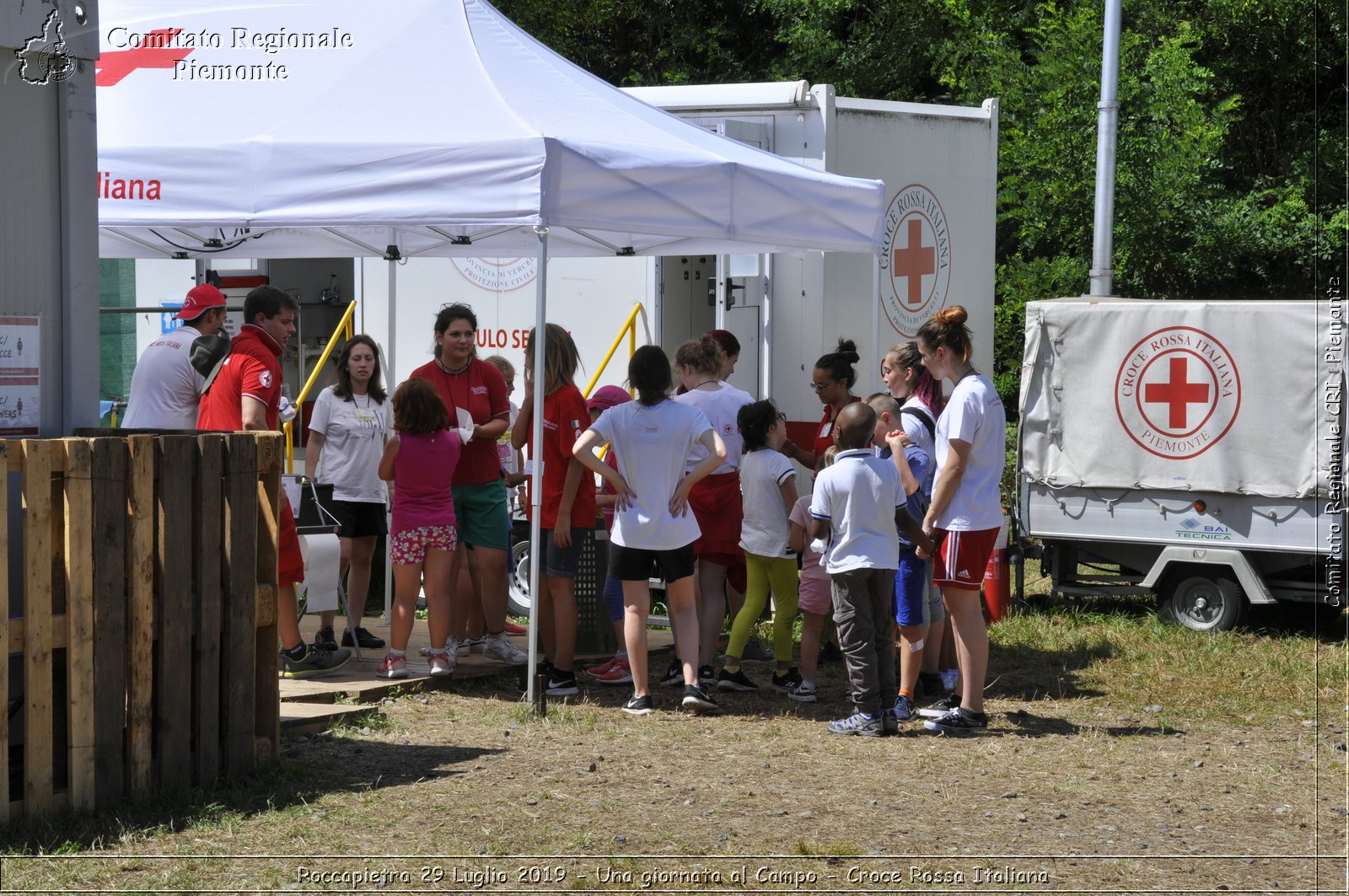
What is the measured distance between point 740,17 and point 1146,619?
14045 mm

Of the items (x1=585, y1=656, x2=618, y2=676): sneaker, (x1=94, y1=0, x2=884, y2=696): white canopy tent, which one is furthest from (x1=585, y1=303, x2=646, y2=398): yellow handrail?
(x1=585, y1=656, x2=618, y2=676): sneaker

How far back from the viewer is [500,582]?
7.73 meters

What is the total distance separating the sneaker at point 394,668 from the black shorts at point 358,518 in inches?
31.2

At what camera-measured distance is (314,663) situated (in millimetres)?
7352

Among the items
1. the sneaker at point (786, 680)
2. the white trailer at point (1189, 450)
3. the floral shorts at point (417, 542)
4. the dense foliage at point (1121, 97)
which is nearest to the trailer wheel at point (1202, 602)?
the white trailer at point (1189, 450)

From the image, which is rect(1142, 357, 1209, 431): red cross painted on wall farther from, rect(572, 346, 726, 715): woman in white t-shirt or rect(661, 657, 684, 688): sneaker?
rect(572, 346, 726, 715): woman in white t-shirt

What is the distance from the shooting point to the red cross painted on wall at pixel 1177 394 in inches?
369

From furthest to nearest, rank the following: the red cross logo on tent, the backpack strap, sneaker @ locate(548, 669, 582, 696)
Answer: the red cross logo on tent < sneaker @ locate(548, 669, 582, 696) < the backpack strap

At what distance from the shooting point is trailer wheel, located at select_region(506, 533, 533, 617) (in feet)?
32.7

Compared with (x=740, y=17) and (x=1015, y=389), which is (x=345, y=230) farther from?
(x=740, y=17)

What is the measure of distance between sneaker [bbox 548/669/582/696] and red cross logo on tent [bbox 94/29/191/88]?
152 inches

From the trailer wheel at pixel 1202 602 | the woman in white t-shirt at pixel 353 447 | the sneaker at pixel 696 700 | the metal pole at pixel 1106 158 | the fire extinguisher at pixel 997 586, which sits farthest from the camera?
the metal pole at pixel 1106 158

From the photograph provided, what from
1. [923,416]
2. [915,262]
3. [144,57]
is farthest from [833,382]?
[144,57]

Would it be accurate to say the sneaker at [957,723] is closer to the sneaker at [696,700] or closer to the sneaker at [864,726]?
the sneaker at [864,726]
